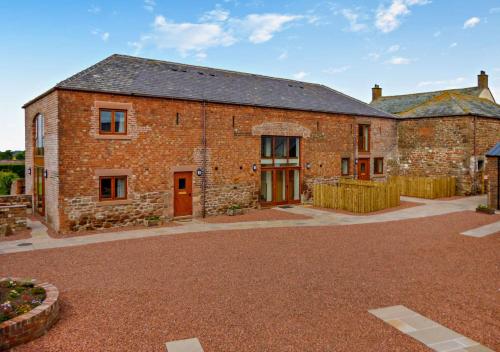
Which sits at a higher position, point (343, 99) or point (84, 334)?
point (343, 99)

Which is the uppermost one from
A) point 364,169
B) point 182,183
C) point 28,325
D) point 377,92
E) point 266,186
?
point 377,92

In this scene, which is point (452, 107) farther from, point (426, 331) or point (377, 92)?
point (426, 331)

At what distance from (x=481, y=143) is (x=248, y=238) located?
68.2 feet

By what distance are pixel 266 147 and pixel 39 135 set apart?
36.5 feet

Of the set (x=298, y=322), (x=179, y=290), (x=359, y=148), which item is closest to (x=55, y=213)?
(x=179, y=290)

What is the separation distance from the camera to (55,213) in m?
14.5

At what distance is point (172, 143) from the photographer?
1675 cm

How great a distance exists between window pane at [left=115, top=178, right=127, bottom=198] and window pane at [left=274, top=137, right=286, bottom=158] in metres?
8.38

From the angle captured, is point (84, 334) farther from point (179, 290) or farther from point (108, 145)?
point (108, 145)

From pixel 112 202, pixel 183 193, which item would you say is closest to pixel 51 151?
pixel 112 202

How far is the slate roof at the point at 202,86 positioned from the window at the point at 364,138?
39.4 inches

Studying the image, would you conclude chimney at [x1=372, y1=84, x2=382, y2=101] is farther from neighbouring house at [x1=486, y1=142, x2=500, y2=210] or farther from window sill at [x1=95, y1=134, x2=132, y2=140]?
window sill at [x1=95, y1=134, x2=132, y2=140]

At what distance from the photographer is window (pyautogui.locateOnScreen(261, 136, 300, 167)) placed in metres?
20.3

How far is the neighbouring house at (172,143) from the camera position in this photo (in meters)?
14.6
